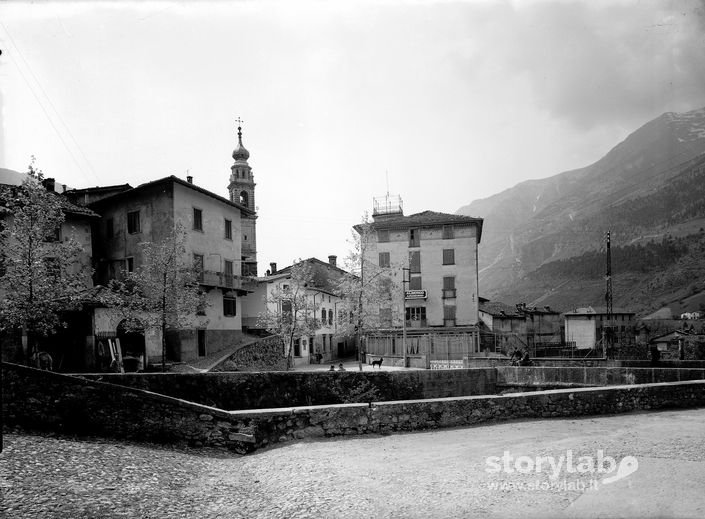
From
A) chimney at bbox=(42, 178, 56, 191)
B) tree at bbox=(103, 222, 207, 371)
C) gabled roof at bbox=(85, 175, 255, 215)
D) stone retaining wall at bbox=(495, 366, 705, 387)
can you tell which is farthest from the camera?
→ chimney at bbox=(42, 178, 56, 191)

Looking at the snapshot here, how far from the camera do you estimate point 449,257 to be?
50.9 metres

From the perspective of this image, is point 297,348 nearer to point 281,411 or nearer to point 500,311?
point 500,311

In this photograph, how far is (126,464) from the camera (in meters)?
9.49

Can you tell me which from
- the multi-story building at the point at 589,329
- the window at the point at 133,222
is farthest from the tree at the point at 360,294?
the multi-story building at the point at 589,329

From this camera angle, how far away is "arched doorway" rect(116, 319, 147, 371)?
88.5ft

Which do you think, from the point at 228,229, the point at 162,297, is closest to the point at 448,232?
the point at 228,229

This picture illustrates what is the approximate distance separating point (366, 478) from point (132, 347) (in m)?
23.9

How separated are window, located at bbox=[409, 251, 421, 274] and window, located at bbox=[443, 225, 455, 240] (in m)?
3.17

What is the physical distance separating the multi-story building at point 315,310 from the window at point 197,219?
7034 mm

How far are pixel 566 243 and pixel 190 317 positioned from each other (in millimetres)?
187808

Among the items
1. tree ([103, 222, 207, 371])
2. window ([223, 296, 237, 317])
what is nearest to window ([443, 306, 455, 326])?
window ([223, 296, 237, 317])

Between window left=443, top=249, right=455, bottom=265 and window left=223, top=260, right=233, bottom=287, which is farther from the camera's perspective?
window left=443, top=249, right=455, bottom=265

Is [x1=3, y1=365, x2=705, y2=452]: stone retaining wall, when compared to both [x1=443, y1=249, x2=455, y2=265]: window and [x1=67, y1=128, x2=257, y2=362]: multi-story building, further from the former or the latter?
[x1=443, y1=249, x2=455, y2=265]: window

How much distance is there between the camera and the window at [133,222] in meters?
33.2
